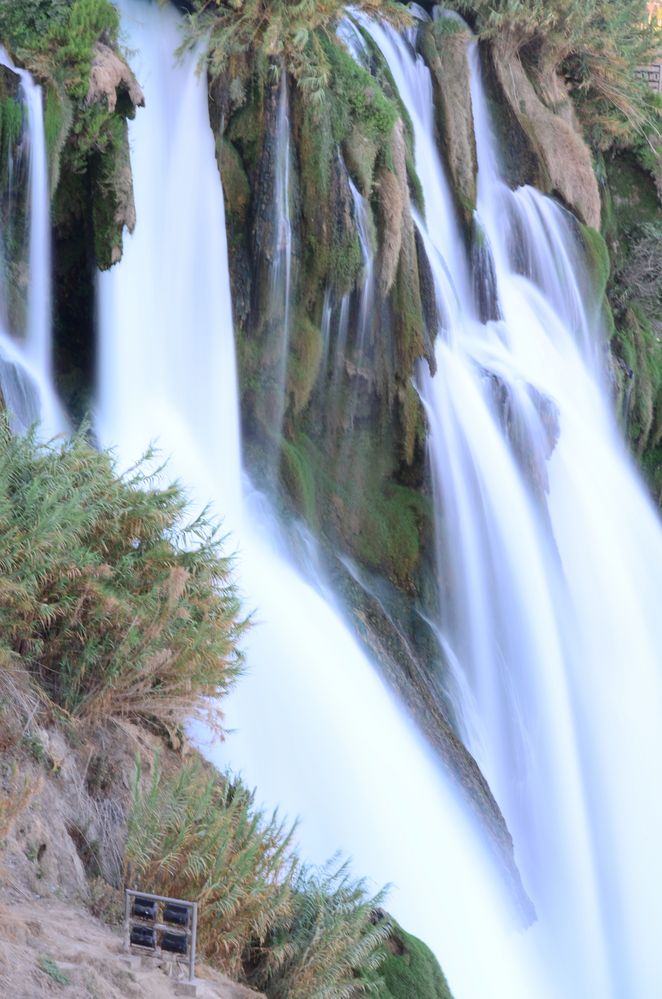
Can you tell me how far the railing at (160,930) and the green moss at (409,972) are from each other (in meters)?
1.34

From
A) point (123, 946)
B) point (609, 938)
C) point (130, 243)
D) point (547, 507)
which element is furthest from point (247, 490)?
point (123, 946)

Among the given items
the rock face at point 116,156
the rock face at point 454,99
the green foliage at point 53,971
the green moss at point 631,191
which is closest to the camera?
the green foliage at point 53,971

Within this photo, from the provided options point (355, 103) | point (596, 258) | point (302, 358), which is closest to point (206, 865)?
point (302, 358)

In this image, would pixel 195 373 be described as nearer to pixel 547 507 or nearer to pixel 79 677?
pixel 547 507

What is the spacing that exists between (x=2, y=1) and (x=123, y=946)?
718 centimetres

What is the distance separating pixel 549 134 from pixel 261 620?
975 cm

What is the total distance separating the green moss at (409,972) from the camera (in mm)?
5816

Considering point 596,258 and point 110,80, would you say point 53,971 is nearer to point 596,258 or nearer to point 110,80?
point 110,80

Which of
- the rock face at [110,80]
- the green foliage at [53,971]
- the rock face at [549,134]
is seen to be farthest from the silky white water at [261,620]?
the rock face at [549,134]

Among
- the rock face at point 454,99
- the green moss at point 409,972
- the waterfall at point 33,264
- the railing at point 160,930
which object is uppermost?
the rock face at point 454,99

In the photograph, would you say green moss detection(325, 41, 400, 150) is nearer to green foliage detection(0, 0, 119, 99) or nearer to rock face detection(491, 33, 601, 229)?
green foliage detection(0, 0, 119, 99)

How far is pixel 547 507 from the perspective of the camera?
1191 centimetres

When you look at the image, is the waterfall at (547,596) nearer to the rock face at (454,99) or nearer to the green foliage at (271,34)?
the rock face at (454,99)

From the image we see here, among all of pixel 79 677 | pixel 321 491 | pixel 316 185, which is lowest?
pixel 79 677
